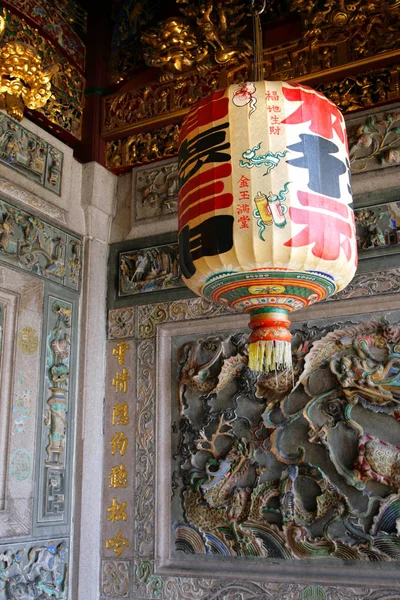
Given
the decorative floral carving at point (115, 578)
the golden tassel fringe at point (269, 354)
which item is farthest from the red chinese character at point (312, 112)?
the decorative floral carving at point (115, 578)

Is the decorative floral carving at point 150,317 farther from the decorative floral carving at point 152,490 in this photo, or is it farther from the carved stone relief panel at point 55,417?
the carved stone relief panel at point 55,417

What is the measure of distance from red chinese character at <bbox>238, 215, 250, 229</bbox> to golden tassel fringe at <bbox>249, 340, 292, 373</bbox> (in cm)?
46

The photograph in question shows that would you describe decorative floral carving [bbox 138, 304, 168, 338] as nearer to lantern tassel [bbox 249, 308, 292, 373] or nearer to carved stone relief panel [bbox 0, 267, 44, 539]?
carved stone relief panel [bbox 0, 267, 44, 539]

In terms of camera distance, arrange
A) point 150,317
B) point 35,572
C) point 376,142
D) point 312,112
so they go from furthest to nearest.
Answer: point 150,317 → point 376,142 → point 35,572 → point 312,112

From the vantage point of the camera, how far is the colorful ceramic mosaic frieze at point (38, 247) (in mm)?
3537

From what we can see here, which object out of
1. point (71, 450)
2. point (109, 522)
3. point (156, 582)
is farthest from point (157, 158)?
point (156, 582)

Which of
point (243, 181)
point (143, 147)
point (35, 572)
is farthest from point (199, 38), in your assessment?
point (35, 572)

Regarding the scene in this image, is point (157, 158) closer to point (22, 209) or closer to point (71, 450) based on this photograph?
point (22, 209)

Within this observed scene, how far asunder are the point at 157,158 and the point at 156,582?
2.55 meters

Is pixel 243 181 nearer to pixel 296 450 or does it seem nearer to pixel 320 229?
pixel 320 229

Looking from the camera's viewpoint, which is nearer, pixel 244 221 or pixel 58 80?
pixel 244 221

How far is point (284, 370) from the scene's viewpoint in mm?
3471

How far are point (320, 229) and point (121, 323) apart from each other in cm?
206

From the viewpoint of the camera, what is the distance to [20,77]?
3592 mm
